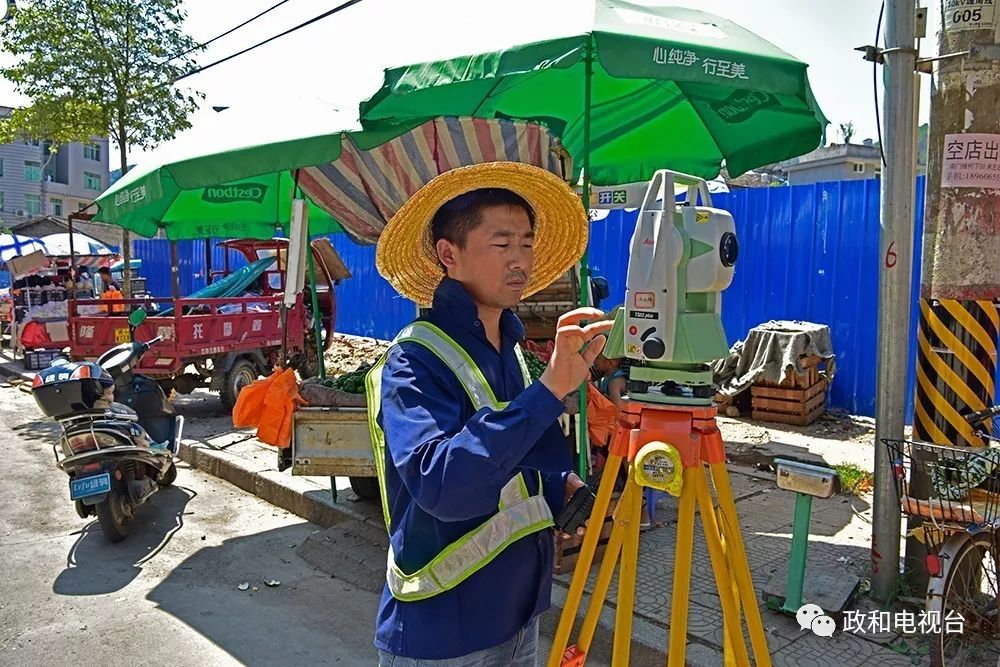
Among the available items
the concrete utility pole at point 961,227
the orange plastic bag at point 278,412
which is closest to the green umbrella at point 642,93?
the concrete utility pole at point 961,227

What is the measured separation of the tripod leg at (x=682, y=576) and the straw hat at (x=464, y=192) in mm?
653

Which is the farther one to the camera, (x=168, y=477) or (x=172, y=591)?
(x=168, y=477)

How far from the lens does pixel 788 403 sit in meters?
7.32

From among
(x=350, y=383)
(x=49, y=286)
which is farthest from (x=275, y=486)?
(x=49, y=286)

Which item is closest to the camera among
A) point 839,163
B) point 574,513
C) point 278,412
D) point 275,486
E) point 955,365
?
point 574,513

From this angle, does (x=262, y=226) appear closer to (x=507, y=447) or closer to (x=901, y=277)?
(x=901, y=277)

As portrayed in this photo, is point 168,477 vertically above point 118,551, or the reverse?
point 168,477

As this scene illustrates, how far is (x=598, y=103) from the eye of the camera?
19.4 ft

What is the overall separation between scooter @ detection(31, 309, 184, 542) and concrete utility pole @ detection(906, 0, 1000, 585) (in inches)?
185

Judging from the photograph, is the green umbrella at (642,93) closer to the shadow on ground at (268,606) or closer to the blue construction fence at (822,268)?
the blue construction fence at (822,268)

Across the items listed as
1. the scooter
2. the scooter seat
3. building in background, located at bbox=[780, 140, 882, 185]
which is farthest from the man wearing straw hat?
building in background, located at bbox=[780, 140, 882, 185]

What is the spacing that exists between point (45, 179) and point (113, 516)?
4408cm

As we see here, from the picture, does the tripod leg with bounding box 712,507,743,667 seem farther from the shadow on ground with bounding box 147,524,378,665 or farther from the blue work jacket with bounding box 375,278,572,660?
the shadow on ground with bounding box 147,524,378,665
